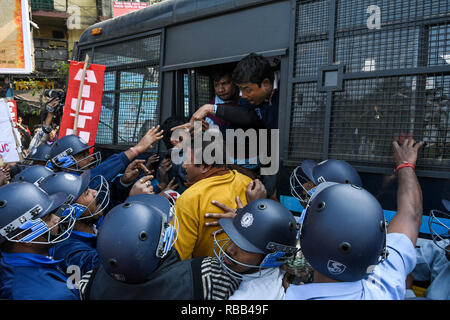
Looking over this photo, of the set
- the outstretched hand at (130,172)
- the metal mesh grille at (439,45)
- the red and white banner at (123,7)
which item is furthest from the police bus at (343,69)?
the red and white banner at (123,7)

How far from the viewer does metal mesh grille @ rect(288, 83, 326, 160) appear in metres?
2.81

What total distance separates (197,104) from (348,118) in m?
1.93

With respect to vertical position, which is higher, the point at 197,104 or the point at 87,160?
the point at 197,104

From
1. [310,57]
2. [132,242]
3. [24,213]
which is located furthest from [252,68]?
[24,213]

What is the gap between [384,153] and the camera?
2.50m

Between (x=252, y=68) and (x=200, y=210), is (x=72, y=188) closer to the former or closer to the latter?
(x=200, y=210)

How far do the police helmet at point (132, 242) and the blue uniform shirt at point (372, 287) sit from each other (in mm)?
668

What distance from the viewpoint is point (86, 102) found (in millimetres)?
4992

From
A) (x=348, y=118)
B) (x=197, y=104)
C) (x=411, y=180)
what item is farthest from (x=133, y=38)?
(x=411, y=180)

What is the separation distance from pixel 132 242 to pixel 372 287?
108 cm

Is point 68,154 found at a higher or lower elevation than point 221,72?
lower

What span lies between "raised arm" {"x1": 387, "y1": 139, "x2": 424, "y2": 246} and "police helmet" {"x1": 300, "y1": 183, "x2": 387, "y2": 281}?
→ 355mm

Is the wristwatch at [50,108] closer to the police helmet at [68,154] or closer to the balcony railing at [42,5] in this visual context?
the police helmet at [68,154]

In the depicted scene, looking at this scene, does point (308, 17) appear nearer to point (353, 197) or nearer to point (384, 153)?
point (384, 153)
